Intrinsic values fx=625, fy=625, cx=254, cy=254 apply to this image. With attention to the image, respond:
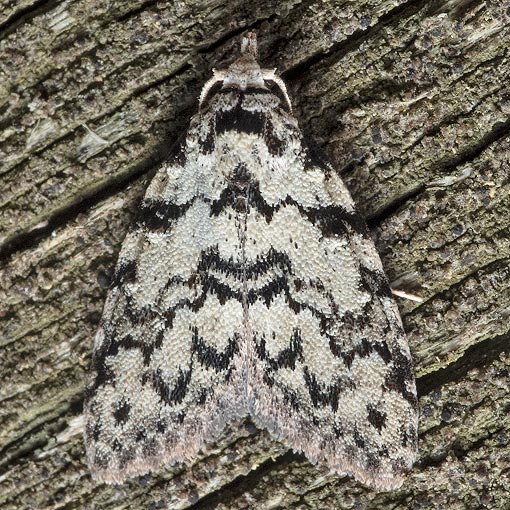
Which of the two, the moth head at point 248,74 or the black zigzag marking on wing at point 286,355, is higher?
the moth head at point 248,74

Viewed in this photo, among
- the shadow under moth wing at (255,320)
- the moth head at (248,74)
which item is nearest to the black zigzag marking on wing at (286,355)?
the shadow under moth wing at (255,320)

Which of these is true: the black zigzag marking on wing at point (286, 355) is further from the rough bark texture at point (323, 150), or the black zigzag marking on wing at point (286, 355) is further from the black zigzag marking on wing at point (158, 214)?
the black zigzag marking on wing at point (158, 214)

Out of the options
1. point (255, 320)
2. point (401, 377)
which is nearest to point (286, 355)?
point (255, 320)

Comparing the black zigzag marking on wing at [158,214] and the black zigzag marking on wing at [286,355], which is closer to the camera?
the black zigzag marking on wing at [286,355]

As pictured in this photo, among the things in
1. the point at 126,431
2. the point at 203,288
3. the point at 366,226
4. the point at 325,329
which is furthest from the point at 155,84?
the point at 126,431

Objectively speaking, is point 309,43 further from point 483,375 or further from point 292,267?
point 483,375

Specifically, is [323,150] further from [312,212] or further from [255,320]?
[255,320]
